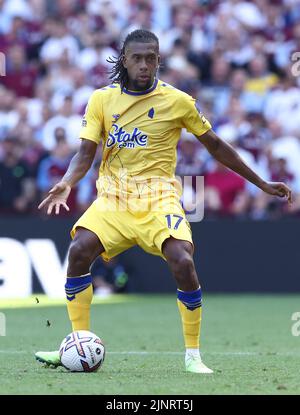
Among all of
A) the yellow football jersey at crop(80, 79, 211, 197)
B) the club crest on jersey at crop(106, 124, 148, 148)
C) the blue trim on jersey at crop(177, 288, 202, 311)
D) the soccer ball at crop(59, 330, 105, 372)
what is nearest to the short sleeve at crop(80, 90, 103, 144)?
the yellow football jersey at crop(80, 79, 211, 197)

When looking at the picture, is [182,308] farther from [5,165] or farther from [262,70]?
[262,70]

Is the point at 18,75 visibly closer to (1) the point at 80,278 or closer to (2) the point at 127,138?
(2) the point at 127,138

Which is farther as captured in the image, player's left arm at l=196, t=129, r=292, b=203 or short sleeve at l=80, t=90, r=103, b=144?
player's left arm at l=196, t=129, r=292, b=203

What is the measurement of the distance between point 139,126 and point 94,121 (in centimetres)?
34

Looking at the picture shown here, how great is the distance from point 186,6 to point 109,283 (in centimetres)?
576

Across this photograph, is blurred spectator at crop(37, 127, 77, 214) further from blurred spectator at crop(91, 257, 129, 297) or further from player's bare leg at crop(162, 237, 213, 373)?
player's bare leg at crop(162, 237, 213, 373)

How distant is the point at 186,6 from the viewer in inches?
751

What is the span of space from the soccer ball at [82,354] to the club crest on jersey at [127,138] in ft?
4.85

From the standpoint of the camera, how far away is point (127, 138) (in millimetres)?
8258

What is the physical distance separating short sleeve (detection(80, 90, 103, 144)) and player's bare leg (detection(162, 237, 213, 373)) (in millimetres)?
977

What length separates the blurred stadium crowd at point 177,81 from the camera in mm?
15945

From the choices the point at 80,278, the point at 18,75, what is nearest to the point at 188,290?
the point at 80,278

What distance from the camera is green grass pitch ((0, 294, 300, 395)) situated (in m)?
7.09
